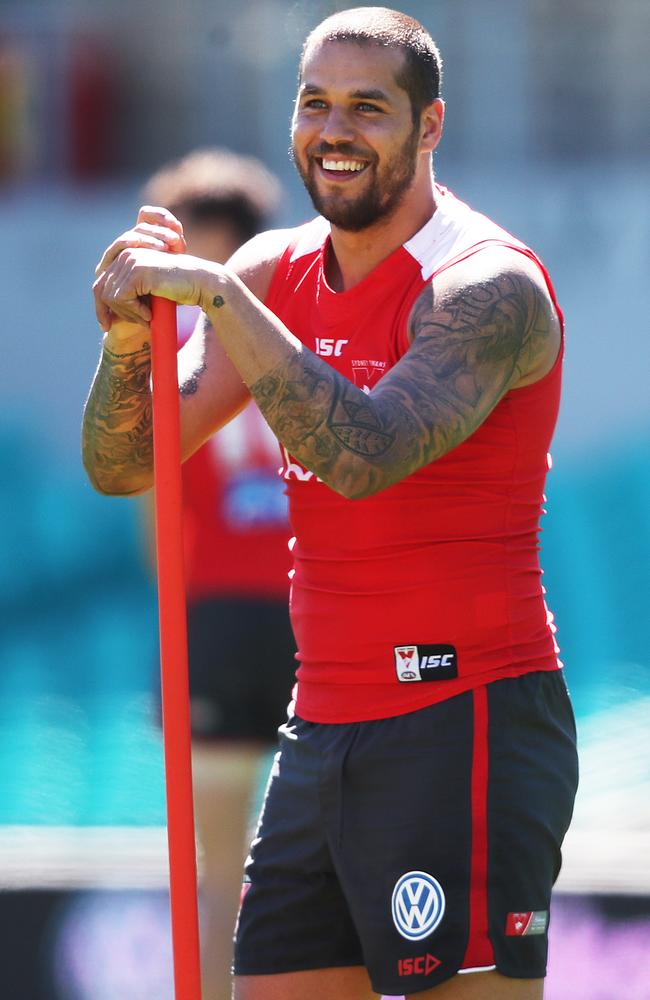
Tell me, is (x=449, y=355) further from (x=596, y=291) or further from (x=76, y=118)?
(x=76, y=118)

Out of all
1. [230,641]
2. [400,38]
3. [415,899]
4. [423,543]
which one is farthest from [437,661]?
[230,641]

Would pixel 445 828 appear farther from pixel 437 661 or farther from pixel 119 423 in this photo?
pixel 119 423

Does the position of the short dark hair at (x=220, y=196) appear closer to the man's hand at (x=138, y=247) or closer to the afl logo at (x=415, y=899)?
the man's hand at (x=138, y=247)

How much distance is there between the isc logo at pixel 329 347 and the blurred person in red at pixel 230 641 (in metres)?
1.01

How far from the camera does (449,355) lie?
1961mm

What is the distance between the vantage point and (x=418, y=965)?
2.06 meters

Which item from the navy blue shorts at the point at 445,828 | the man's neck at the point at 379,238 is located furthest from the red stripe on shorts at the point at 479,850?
the man's neck at the point at 379,238

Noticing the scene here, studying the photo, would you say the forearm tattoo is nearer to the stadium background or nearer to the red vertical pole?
the red vertical pole

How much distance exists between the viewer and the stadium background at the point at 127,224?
5.95 metres

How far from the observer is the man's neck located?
2193 mm

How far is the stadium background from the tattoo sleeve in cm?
278

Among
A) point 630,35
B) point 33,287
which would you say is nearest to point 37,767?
point 33,287

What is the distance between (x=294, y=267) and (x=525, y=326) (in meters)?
0.41

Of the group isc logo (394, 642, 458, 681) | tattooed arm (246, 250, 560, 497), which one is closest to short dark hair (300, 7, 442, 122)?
tattooed arm (246, 250, 560, 497)
